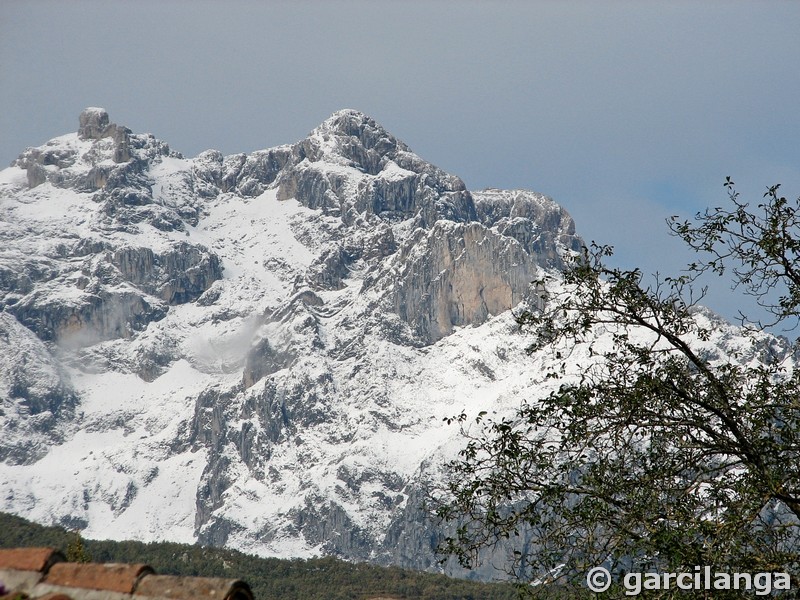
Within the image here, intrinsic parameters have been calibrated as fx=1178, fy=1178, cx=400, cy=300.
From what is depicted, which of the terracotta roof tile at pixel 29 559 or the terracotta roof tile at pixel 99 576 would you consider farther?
the terracotta roof tile at pixel 29 559

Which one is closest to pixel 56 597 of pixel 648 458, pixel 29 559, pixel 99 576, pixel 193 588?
pixel 99 576

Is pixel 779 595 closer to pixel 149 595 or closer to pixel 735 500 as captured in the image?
pixel 735 500

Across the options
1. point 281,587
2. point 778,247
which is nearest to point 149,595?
point 778,247

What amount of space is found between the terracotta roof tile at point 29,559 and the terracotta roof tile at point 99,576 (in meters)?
0.20

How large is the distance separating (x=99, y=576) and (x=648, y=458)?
8.15m

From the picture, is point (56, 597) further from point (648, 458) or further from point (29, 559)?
point (648, 458)

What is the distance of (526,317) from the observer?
17.5 m

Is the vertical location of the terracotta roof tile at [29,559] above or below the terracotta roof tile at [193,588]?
above

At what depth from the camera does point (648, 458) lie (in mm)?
16578

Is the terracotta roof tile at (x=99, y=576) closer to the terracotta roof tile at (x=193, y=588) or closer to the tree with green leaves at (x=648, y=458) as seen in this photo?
the terracotta roof tile at (x=193, y=588)

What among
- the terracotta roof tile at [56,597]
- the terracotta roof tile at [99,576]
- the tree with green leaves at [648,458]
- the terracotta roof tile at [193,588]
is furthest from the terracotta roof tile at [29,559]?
the tree with green leaves at [648,458]

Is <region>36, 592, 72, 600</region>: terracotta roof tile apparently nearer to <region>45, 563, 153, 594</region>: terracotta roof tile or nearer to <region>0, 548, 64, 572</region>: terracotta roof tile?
<region>45, 563, 153, 594</region>: terracotta roof tile

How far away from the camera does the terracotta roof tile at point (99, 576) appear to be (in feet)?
37.8

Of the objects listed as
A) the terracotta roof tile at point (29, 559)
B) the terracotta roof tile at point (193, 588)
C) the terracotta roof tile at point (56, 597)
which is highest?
the terracotta roof tile at point (29, 559)
